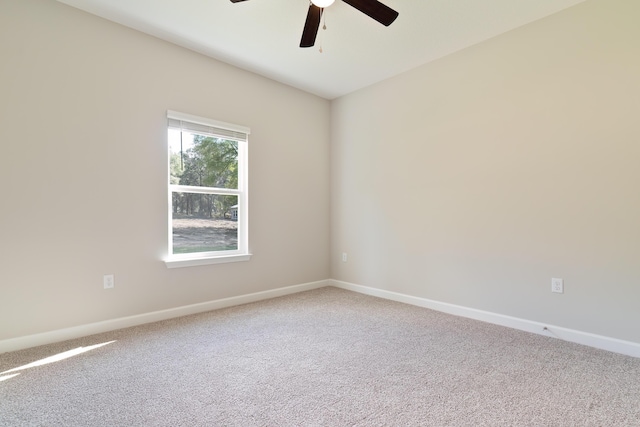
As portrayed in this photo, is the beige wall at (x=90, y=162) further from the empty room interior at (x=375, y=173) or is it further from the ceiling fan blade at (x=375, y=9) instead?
the ceiling fan blade at (x=375, y=9)

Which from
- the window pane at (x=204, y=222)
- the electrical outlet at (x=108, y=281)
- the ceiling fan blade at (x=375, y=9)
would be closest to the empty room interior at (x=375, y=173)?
the electrical outlet at (x=108, y=281)

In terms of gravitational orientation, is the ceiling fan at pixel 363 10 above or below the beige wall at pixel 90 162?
above

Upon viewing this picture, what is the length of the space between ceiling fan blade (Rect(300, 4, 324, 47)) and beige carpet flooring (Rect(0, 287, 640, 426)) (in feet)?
7.67

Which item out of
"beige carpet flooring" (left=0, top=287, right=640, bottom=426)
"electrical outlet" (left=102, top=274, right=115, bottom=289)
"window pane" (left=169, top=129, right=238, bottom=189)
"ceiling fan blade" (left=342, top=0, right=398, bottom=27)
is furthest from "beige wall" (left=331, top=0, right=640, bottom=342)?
"electrical outlet" (left=102, top=274, right=115, bottom=289)

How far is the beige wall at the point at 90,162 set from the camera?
2.33 m

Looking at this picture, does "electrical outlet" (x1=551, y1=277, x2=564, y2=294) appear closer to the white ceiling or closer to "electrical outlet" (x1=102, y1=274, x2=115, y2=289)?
the white ceiling

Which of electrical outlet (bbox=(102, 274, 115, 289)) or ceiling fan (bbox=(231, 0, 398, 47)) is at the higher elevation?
ceiling fan (bbox=(231, 0, 398, 47))

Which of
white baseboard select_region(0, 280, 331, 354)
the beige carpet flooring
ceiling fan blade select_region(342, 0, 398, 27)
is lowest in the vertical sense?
the beige carpet flooring

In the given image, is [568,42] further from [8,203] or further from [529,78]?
[8,203]

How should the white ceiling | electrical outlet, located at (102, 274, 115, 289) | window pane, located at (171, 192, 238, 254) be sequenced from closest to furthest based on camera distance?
the white ceiling → electrical outlet, located at (102, 274, 115, 289) → window pane, located at (171, 192, 238, 254)

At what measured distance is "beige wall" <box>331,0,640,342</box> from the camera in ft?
7.67

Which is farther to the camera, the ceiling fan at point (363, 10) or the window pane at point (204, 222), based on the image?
the window pane at point (204, 222)

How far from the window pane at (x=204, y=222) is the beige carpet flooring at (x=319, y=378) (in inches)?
31.6

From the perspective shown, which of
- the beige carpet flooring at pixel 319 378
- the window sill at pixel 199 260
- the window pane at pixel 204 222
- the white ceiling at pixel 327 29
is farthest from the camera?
the window pane at pixel 204 222
